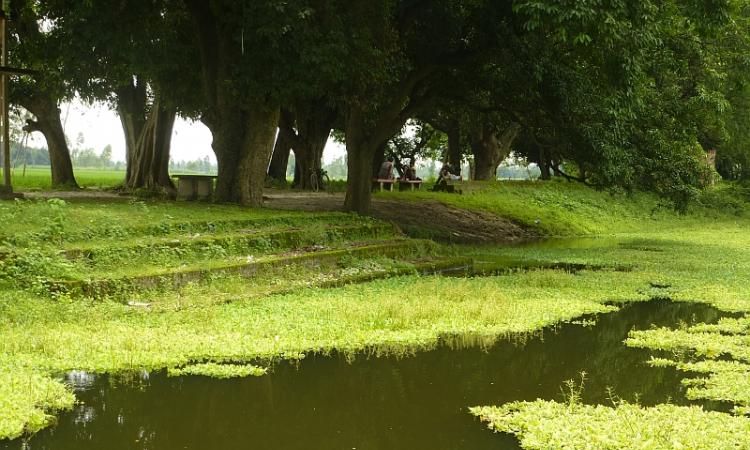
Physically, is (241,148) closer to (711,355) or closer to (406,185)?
(711,355)

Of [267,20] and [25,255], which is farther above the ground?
[267,20]

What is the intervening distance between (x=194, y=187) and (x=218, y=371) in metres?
17.0

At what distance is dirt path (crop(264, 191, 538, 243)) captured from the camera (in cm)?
3048

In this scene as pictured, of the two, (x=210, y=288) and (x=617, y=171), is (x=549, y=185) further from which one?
(x=210, y=288)

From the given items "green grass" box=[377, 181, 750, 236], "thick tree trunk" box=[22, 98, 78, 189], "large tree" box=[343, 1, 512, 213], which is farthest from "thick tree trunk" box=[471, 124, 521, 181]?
"thick tree trunk" box=[22, 98, 78, 189]

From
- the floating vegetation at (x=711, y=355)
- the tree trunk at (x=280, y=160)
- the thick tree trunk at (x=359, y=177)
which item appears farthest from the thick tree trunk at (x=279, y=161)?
the floating vegetation at (x=711, y=355)

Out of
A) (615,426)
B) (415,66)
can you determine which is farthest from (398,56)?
(615,426)

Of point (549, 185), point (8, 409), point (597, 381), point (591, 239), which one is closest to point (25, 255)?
point (8, 409)

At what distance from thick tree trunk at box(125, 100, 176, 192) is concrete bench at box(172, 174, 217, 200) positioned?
20.5 ft

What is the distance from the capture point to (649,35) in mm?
21016

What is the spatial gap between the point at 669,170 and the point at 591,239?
28.9 feet

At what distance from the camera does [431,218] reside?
1305 inches

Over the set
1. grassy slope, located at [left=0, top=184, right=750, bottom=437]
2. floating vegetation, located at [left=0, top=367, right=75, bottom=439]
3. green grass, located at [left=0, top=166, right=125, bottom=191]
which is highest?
green grass, located at [left=0, top=166, right=125, bottom=191]

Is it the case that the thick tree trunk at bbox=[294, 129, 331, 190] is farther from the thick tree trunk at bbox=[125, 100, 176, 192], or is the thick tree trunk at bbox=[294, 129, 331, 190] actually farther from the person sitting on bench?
the thick tree trunk at bbox=[125, 100, 176, 192]
